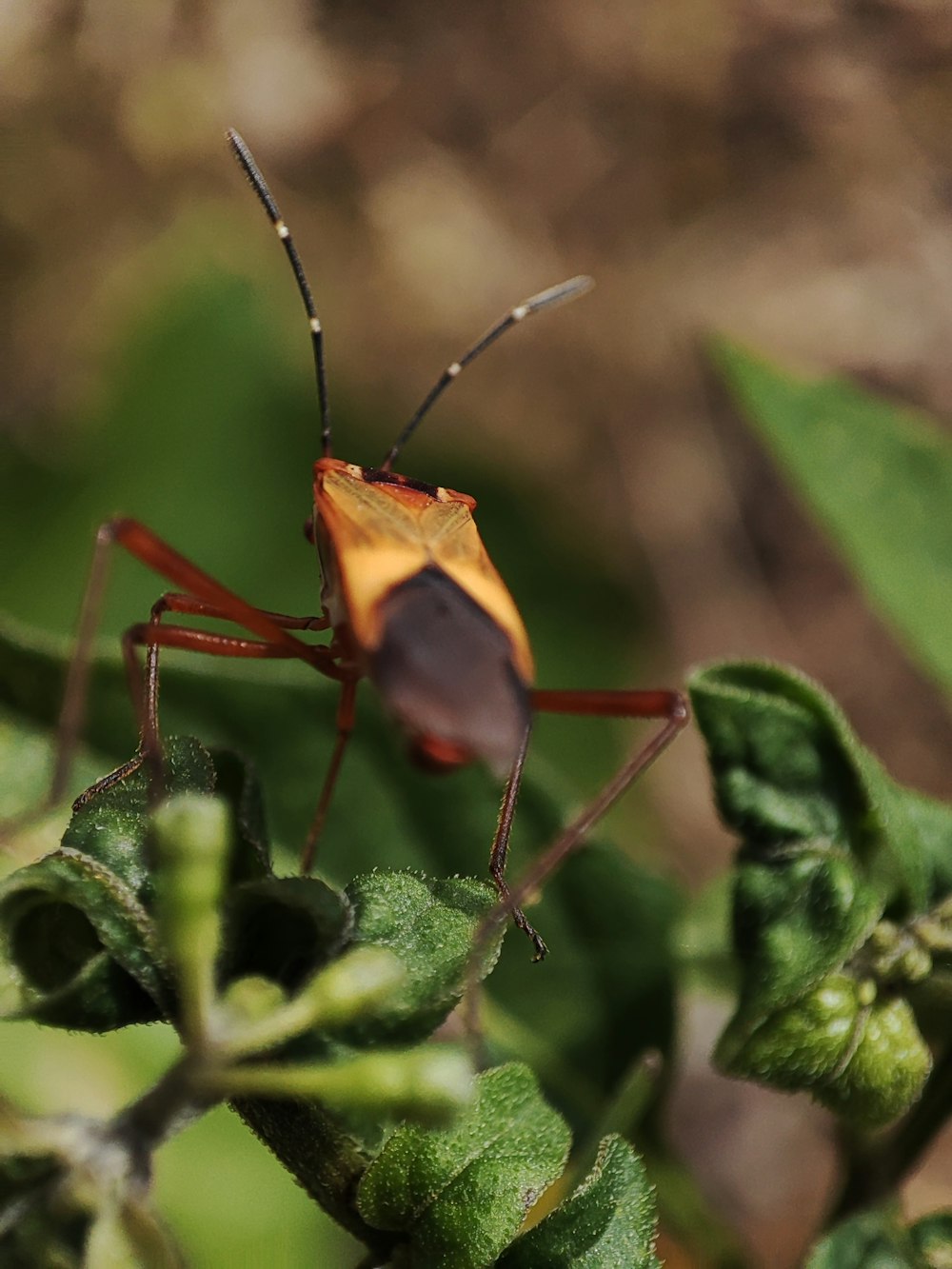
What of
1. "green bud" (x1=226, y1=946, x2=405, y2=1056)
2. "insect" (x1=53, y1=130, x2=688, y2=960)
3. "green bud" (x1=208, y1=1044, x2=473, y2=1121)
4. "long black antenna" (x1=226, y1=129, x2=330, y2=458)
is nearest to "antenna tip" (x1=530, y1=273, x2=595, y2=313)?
"long black antenna" (x1=226, y1=129, x2=330, y2=458)

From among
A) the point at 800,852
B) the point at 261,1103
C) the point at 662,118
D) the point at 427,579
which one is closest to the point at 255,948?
the point at 261,1103

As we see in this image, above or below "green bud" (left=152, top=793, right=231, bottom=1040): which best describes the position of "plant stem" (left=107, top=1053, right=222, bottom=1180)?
below

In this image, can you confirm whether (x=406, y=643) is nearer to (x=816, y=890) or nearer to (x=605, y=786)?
(x=605, y=786)

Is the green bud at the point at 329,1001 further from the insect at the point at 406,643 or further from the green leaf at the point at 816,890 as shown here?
the green leaf at the point at 816,890

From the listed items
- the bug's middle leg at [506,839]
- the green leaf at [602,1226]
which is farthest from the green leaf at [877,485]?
the green leaf at [602,1226]

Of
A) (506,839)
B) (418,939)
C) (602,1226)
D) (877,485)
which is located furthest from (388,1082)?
(877,485)

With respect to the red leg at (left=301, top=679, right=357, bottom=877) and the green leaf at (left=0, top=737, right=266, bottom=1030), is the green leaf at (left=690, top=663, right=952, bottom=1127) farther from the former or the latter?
the green leaf at (left=0, top=737, right=266, bottom=1030)
